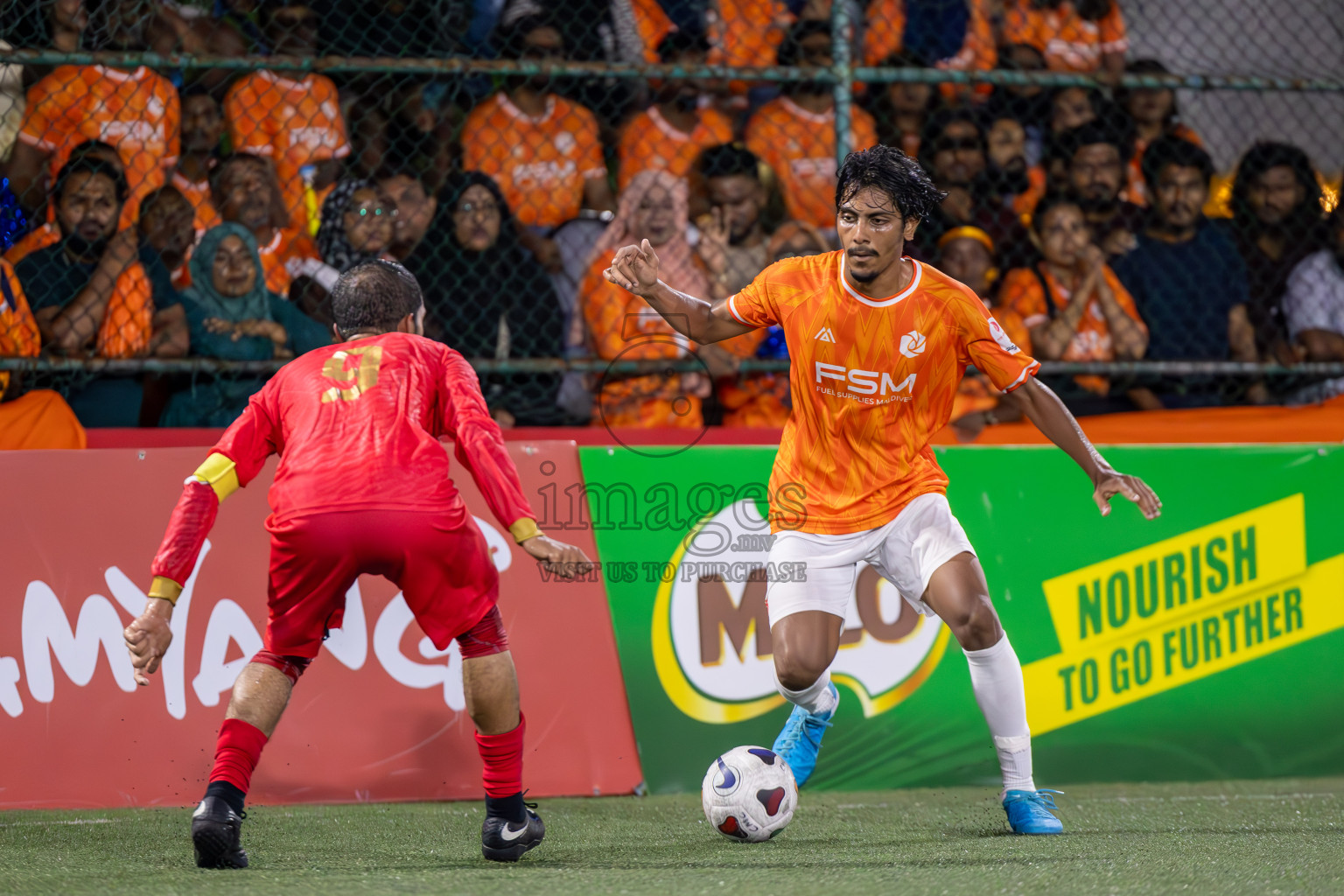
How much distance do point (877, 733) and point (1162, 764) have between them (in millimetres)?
1027

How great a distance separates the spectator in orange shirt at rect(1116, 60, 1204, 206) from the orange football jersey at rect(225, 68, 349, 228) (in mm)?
3401

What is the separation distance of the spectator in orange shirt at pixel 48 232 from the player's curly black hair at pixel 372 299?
6.56 ft

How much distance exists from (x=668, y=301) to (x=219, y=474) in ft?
4.12

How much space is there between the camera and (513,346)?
16.7ft

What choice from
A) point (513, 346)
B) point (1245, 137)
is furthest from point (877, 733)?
point (1245, 137)

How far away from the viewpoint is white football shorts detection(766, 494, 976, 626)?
3666 mm

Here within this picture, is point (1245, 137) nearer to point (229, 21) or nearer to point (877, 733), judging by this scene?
point (877, 733)

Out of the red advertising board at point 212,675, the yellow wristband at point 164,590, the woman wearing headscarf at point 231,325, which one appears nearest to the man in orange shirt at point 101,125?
the woman wearing headscarf at point 231,325

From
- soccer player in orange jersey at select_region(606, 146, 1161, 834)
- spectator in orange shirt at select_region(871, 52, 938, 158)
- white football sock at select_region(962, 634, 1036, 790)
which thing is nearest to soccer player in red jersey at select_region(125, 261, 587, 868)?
soccer player in orange jersey at select_region(606, 146, 1161, 834)

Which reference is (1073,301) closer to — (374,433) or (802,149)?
(802,149)

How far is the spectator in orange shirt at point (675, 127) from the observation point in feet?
17.8

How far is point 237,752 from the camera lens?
306 cm

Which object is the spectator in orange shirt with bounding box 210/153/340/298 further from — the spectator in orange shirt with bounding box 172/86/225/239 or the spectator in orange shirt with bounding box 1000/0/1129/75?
the spectator in orange shirt with bounding box 1000/0/1129/75

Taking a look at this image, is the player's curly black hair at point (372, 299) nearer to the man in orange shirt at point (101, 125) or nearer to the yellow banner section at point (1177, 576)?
the man in orange shirt at point (101, 125)
